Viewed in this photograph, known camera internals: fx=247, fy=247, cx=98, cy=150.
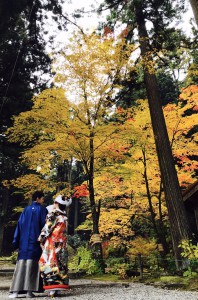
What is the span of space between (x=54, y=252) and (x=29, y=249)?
1.45ft

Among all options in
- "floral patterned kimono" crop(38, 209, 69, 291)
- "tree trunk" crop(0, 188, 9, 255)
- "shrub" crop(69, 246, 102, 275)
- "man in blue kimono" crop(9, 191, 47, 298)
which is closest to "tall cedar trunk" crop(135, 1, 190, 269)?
"shrub" crop(69, 246, 102, 275)

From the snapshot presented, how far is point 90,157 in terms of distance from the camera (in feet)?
27.9

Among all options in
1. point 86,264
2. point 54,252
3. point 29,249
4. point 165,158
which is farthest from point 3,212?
point 54,252

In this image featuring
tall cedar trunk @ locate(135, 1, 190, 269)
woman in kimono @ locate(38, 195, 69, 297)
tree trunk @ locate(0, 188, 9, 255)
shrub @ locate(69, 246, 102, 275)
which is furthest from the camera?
tree trunk @ locate(0, 188, 9, 255)

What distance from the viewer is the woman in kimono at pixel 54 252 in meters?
3.88

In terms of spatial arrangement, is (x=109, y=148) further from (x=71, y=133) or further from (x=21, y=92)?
(x=21, y=92)

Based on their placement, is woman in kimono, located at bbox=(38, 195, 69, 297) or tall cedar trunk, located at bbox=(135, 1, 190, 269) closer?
woman in kimono, located at bbox=(38, 195, 69, 297)

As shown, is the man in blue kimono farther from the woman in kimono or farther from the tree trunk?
the tree trunk

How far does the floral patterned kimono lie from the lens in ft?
12.7

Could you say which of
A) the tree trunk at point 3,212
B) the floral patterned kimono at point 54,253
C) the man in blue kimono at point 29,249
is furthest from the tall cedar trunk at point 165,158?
the tree trunk at point 3,212

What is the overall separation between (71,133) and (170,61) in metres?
4.93

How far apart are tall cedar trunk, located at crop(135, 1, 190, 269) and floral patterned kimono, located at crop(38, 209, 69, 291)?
3.52 metres

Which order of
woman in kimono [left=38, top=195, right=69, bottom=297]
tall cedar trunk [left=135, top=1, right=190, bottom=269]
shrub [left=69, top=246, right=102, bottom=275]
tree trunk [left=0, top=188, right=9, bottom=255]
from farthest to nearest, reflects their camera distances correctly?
tree trunk [left=0, top=188, right=9, bottom=255], shrub [left=69, top=246, right=102, bottom=275], tall cedar trunk [left=135, top=1, right=190, bottom=269], woman in kimono [left=38, top=195, right=69, bottom=297]

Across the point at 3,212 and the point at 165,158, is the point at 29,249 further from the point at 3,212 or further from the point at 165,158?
A: the point at 3,212
